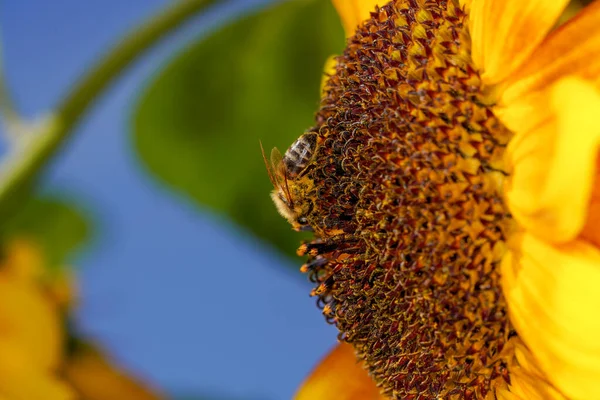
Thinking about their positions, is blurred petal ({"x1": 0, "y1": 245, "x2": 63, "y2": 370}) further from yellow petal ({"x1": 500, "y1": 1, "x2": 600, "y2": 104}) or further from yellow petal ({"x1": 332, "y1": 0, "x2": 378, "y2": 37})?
yellow petal ({"x1": 500, "y1": 1, "x2": 600, "y2": 104})

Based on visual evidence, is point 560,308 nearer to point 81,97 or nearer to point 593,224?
point 593,224

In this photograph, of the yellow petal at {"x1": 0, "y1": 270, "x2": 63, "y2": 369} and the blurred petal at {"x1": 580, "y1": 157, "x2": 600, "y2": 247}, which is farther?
the yellow petal at {"x1": 0, "y1": 270, "x2": 63, "y2": 369}

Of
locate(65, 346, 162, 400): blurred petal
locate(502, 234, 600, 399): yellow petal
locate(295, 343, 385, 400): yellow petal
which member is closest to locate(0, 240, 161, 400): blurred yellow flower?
locate(65, 346, 162, 400): blurred petal

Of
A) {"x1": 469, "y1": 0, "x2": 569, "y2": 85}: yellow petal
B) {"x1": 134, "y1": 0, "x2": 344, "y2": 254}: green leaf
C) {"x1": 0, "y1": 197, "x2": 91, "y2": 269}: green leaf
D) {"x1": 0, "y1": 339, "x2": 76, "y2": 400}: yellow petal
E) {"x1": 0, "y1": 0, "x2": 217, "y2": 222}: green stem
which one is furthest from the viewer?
{"x1": 0, "y1": 197, "x2": 91, "y2": 269}: green leaf

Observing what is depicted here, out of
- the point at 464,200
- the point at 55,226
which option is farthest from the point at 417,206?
the point at 55,226

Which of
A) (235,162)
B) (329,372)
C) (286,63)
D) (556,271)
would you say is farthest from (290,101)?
(556,271)
